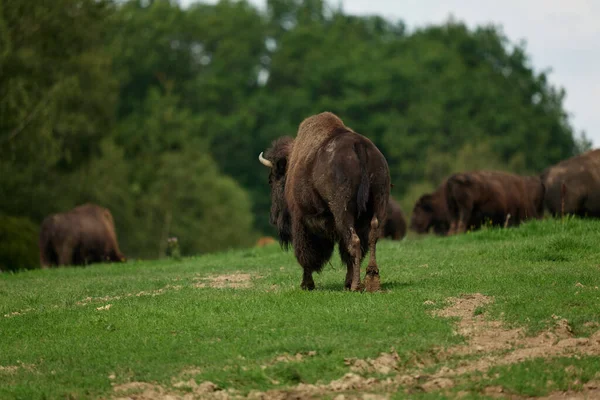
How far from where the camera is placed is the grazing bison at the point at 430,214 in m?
35.6

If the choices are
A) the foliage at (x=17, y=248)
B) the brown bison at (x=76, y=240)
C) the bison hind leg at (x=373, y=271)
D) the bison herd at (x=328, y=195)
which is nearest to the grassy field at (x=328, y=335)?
the bison hind leg at (x=373, y=271)

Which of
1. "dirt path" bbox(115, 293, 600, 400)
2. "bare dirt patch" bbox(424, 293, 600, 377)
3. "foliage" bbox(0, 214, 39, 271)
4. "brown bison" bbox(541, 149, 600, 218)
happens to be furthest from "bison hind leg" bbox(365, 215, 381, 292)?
"foliage" bbox(0, 214, 39, 271)

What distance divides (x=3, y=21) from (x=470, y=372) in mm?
36125

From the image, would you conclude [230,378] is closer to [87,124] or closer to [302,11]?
[87,124]

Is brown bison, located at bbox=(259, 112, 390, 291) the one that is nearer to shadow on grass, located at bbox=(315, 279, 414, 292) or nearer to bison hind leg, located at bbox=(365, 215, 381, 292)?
bison hind leg, located at bbox=(365, 215, 381, 292)

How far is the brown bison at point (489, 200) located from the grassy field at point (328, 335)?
1150 centimetres

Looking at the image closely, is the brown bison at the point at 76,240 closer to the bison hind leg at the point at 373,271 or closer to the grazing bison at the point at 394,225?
the grazing bison at the point at 394,225

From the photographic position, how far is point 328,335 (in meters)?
11.8

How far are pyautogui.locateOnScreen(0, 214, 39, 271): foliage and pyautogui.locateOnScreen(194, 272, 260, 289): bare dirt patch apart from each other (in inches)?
551

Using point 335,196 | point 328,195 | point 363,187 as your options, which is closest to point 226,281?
point 328,195

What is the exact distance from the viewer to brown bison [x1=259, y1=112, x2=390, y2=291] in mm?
13984

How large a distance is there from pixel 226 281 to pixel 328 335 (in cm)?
588

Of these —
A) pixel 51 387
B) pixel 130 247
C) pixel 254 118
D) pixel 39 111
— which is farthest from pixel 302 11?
pixel 51 387

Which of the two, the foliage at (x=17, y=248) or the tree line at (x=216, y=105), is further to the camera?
the tree line at (x=216, y=105)
